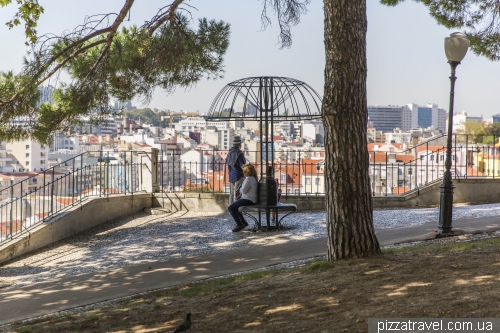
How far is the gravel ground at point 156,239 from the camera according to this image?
9.80 m

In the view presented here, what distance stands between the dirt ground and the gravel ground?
2.82 m

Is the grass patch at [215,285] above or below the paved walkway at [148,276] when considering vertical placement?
above

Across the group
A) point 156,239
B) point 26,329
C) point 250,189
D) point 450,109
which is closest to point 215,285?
point 26,329

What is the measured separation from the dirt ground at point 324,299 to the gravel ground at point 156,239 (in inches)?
111

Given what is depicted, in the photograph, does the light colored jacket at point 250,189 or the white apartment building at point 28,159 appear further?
the white apartment building at point 28,159

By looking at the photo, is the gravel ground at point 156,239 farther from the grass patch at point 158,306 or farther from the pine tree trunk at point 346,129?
the grass patch at point 158,306

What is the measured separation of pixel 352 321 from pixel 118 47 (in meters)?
9.34

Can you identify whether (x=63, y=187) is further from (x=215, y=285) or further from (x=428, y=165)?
(x=428, y=165)

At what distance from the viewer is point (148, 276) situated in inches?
Answer: 321

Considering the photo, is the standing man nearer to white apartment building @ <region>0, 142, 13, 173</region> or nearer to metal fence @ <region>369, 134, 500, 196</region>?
metal fence @ <region>369, 134, 500, 196</region>

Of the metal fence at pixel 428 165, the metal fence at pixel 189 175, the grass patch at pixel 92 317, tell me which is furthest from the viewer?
the metal fence at pixel 428 165

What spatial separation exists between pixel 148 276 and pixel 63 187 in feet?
19.8

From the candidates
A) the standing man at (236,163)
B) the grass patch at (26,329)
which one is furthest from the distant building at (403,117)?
the grass patch at (26,329)

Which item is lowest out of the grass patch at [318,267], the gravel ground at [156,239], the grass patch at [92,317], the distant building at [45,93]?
the gravel ground at [156,239]
